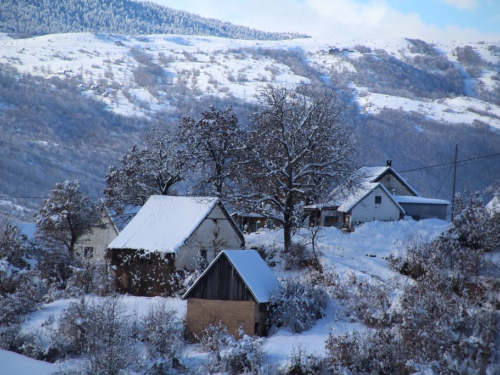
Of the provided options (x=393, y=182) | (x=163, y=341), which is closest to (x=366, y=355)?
(x=163, y=341)

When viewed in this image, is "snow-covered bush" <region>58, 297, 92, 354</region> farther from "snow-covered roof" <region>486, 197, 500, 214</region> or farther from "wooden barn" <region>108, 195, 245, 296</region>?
"snow-covered roof" <region>486, 197, 500, 214</region>

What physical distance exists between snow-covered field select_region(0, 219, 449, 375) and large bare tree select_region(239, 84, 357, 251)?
135 inches

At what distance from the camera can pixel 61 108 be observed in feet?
529

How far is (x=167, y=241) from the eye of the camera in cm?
3644

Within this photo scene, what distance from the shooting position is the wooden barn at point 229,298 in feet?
96.9

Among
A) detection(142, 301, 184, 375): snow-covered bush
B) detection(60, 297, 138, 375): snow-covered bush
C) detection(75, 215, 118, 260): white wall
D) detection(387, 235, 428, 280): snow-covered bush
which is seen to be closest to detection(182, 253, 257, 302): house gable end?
detection(142, 301, 184, 375): snow-covered bush

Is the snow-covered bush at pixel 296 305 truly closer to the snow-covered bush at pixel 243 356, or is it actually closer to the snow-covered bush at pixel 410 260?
the snow-covered bush at pixel 243 356

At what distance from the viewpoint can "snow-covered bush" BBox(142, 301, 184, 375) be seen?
26.1 metres

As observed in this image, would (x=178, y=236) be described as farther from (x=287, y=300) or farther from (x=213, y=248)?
(x=287, y=300)

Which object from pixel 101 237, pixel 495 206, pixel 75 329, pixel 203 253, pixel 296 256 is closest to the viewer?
pixel 75 329

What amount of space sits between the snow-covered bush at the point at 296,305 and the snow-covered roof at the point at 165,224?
807 centimetres

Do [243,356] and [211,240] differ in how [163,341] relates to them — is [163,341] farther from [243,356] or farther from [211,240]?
[211,240]

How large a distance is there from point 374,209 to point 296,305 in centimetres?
2351

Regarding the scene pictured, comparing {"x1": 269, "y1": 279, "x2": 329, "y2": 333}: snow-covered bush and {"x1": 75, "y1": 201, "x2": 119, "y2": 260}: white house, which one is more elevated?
{"x1": 269, "y1": 279, "x2": 329, "y2": 333}: snow-covered bush
